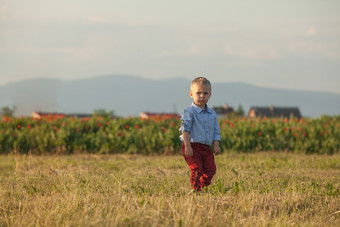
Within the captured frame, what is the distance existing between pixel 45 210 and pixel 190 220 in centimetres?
176

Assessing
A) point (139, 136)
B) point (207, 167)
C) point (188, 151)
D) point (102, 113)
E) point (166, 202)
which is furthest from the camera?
point (102, 113)

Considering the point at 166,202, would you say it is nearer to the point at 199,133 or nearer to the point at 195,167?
the point at 195,167

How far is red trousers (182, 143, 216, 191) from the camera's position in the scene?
18.1 ft

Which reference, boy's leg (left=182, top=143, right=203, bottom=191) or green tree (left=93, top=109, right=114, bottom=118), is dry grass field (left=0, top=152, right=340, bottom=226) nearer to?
boy's leg (left=182, top=143, right=203, bottom=191)

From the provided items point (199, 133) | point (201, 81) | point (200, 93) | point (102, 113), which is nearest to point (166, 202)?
point (199, 133)

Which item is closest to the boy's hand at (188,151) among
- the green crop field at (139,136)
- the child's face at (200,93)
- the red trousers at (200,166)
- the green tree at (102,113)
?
the red trousers at (200,166)

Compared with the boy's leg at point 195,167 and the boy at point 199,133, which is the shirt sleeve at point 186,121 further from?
the boy's leg at point 195,167

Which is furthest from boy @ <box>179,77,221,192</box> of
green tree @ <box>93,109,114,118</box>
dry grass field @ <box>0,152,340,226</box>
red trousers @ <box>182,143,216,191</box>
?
green tree @ <box>93,109,114,118</box>

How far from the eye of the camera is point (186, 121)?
5.47 m

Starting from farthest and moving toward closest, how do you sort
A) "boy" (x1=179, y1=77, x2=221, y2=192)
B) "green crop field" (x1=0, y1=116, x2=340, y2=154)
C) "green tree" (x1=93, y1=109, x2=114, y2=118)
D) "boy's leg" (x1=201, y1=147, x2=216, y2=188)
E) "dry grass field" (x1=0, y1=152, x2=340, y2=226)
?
"green tree" (x1=93, y1=109, x2=114, y2=118) → "green crop field" (x1=0, y1=116, x2=340, y2=154) → "boy's leg" (x1=201, y1=147, x2=216, y2=188) → "boy" (x1=179, y1=77, x2=221, y2=192) → "dry grass field" (x1=0, y1=152, x2=340, y2=226)

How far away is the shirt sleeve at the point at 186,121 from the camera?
545cm

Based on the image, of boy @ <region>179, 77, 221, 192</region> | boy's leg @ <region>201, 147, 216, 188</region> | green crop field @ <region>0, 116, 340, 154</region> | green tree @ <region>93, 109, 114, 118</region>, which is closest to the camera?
boy @ <region>179, 77, 221, 192</region>

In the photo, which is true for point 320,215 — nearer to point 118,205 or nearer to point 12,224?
point 118,205

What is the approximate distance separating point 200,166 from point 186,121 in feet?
2.20
